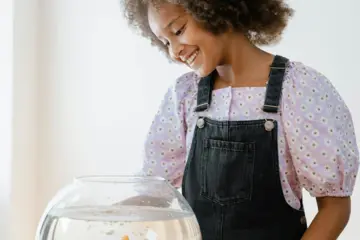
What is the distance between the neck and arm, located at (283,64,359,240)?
76mm

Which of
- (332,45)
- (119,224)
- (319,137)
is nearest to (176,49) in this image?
(319,137)

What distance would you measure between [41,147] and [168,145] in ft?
2.23

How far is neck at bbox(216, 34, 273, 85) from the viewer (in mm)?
919

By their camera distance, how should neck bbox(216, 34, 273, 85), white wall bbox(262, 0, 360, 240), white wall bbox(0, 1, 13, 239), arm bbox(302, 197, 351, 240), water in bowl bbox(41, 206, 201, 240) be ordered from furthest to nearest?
1. white wall bbox(0, 1, 13, 239)
2. white wall bbox(262, 0, 360, 240)
3. neck bbox(216, 34, 273, 85)
4. arm bbox(302, 197, 351, 240)
5. water in bowl bbox(41, 206, 201, 240)

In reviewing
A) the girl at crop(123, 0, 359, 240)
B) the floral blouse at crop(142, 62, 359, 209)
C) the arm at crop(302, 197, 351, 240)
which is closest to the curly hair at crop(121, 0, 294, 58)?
the girl at crop(123, 0, 359, 240)

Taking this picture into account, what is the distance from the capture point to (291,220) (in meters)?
0.86

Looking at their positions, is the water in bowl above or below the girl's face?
below

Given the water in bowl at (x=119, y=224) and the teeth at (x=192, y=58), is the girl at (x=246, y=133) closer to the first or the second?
the teeth at (x=192, y=58)

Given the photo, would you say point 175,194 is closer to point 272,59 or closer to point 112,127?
point 272,59

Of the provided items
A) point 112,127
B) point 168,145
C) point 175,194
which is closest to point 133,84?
point 112,127

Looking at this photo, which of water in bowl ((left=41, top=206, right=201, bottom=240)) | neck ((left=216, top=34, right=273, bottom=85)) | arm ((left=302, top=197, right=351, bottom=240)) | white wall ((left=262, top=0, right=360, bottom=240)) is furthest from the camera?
white wall ((left=262, top=0, right=360, bottom=240))

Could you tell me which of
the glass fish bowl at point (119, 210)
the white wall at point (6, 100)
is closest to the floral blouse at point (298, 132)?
the glass fish bowl at point (119, 210)

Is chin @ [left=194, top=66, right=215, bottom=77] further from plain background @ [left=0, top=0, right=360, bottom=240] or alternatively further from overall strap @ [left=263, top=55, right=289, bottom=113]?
plain background @ [left=0, top=0, right=360, bottom=240]

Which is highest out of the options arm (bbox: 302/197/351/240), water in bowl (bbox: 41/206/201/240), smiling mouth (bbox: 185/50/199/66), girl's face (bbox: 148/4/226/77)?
girl's face (bbox: 148/4/226/77)
